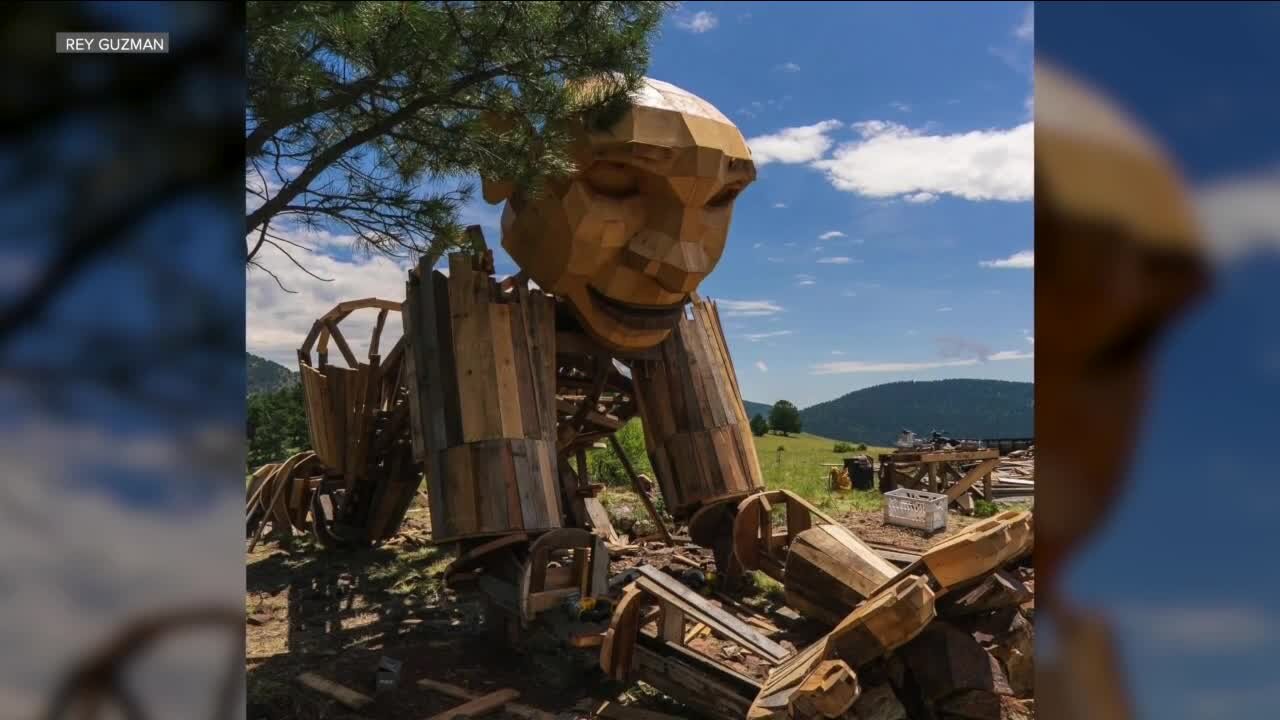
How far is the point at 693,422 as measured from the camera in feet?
16.5

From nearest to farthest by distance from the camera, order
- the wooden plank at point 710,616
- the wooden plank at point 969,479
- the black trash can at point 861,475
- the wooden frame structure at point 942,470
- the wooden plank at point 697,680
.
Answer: the wooden plank at point 697,680 → the wooden plank at point 710,616 → the wooden plank at point 969,479 → the wooden frame structure at point 942,470 → the black trash can at point 861,475

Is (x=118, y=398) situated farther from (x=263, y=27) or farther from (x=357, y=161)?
(x=357, y=161)

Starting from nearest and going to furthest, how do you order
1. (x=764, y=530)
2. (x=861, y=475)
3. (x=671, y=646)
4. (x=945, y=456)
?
1. (x=671, y=646)
2. (x=764, y=530)
3. (x=945, y=456)
4. (x=861, y=475)

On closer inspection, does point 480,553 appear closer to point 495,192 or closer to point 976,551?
point 495,192

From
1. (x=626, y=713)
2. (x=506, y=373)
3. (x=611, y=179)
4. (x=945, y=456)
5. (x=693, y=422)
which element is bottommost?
(x=626, y=713)

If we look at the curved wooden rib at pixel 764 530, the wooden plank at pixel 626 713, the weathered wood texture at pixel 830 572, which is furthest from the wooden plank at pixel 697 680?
the curved wooden rib at pixel 764 530

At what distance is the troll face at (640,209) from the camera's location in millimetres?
3977

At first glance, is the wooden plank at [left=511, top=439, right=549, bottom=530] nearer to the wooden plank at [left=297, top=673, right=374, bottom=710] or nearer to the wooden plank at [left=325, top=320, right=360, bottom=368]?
the wooden plank at [left=297, top=673, right=374, bottom=710]

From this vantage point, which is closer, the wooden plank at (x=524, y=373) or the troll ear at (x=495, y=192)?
the wooden plank at (x=524, y=373)

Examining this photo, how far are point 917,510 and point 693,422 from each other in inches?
140

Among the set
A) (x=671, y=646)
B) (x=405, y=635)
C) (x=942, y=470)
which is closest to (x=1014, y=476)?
(x=942, y=470)

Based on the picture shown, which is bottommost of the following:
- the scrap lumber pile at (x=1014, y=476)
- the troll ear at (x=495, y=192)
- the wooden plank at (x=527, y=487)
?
the scrap lumber pile at (x=1014, y=476)

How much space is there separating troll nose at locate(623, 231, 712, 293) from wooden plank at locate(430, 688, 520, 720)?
237 centimetres

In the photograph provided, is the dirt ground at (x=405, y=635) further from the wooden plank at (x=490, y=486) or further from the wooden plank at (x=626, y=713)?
the wooden plank at (x=490, y=486)
